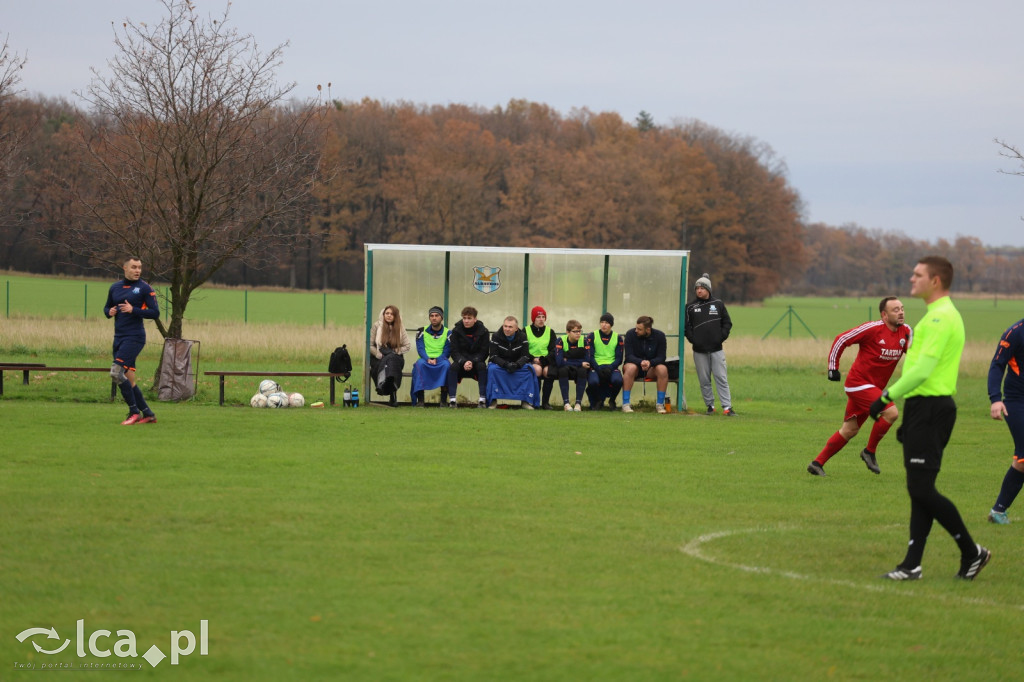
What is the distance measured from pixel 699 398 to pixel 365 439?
29.6 ft

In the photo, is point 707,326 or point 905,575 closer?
point 905,575

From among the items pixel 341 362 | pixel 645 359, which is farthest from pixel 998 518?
pixel 341 362

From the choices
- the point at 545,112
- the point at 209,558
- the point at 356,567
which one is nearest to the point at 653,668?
the point at 356,567

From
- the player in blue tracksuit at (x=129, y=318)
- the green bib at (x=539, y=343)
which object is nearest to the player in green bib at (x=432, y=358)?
the green bib at (x=539, y=343)

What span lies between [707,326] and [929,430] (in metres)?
9.92

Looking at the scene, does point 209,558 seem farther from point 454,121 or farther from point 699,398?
point 454,121

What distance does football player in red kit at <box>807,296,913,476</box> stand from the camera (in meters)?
11.0

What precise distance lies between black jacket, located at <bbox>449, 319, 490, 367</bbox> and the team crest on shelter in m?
1.62

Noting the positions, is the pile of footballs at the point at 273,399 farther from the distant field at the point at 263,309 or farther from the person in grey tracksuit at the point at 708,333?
the distant field at the point at 263,309

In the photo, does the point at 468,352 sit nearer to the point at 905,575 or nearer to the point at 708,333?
the point at 708,333

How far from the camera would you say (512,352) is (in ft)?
54.9

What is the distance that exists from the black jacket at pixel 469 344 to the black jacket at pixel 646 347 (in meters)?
2.24

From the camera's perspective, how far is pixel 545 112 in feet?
307

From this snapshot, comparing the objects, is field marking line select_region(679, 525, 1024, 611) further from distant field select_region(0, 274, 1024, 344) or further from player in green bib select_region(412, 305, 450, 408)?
distant field select_region(0, 274, 1024, 344)
